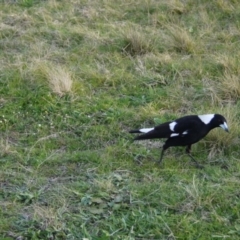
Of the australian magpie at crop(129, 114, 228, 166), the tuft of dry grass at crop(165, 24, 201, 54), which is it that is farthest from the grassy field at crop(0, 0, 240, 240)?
the australian magpie at crop(129, 114, 228, 166)

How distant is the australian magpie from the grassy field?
0.57ft

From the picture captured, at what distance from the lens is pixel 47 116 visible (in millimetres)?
5516

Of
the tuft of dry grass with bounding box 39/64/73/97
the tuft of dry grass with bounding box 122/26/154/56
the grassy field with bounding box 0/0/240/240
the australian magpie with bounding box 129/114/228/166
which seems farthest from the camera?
the tuft of dry grass with bounding box 122/26/154/56

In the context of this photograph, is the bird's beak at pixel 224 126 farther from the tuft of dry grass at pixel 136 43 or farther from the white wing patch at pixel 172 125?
the tuft of dry grass at pixel 136 43

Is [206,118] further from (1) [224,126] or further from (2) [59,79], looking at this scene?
(2) [59,79]

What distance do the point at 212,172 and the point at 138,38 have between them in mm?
2639

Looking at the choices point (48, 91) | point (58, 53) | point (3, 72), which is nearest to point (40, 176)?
point (48, 91)

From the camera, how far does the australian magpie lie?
4.73 m

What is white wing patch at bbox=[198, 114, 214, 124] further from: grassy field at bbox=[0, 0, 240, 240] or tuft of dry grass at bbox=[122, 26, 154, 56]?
tuft of dry grass at bbox=[122, 26, 154, 56]

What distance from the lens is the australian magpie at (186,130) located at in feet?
15.5

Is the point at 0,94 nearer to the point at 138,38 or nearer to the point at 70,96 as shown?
the point at 70,96

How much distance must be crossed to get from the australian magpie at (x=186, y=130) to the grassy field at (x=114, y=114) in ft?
0.57

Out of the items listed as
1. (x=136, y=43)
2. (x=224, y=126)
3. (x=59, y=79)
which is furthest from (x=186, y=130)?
(x=136, y=43)

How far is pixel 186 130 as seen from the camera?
4738 mm
